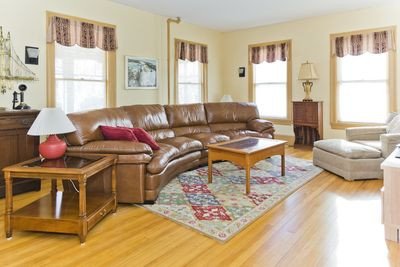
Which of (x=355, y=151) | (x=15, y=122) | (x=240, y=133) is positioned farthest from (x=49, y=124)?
(x=355, y=151)

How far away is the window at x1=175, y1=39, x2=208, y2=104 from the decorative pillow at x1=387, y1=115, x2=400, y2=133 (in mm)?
A: 3775

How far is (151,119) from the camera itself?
4.59 meters

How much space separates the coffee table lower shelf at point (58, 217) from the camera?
237 cm

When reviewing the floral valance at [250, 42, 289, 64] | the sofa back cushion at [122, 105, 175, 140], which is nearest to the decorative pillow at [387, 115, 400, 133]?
the floral valance at [250, 42, 289, 64]

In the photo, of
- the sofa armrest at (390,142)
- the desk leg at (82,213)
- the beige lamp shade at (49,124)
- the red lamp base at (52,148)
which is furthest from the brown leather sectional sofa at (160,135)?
the sofa armrest at (390,142)

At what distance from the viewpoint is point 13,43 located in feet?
13.0

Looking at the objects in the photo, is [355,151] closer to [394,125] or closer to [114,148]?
[394,125]

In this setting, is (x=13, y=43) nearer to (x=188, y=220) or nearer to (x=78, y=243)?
(x=78, y=243)

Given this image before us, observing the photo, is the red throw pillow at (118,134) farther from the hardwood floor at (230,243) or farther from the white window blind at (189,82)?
the white window blind at (189,82)

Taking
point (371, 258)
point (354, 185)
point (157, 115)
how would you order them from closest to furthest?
1. point (371, 258)
2. point (354, 185)
3. point (157, 115)

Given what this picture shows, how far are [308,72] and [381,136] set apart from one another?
243 centimetres

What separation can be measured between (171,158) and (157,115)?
4.15 feet

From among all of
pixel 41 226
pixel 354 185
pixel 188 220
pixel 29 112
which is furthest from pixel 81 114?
pixel 354 185

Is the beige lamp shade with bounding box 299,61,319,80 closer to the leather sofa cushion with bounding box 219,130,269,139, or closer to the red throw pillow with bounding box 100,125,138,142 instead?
the leather sofa cushion with bounding box 219,130,269,139
